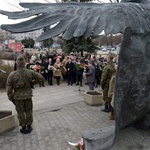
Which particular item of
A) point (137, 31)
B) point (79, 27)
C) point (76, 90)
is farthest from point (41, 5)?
point (76, 90)

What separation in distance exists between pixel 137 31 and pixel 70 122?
14.9 ft

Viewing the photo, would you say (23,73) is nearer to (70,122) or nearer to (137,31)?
(70,122)

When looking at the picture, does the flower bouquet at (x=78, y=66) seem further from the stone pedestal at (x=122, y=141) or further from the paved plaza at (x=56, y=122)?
the stone pedestal at (x=122, y=141)

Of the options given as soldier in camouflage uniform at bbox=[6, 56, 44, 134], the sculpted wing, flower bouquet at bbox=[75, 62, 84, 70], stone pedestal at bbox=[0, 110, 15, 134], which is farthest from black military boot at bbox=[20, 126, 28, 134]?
flower bouquet at bbox=[75, 62, 84, 70]

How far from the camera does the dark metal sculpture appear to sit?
1919mm

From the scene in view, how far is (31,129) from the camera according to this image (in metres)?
5.98

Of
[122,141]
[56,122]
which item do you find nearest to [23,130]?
[56,122]

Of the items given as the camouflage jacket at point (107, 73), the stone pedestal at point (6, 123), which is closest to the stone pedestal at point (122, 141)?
the stone pedestal at point (6, 123)

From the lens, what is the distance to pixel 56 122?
6602 millimetres

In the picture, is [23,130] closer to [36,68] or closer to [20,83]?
[20,83]

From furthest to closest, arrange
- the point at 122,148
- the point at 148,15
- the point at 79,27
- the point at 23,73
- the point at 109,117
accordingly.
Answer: the point at 109,117 → the point at 23,73 → the point at 122,148 → the point at 148,15 → the point at 79,27

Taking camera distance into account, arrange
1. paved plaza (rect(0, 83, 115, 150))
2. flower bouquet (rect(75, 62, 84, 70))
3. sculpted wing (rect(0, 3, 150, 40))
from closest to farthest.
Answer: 1. sculpted wing (rect(0, 3, 150, 40))
2. paved plaza (rect(0, 83, 115, 150))
3. flower bouquet (rect(75, 62, 84, 70))

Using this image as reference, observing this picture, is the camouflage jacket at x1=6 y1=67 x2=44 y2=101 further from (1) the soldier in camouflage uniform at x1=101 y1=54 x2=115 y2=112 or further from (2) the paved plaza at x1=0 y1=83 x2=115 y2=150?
(1) the soldier in camouflage uniform at x1=101 y1=54 x2=115 y2=112

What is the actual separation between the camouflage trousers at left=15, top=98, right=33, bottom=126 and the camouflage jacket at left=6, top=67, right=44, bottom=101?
15 cm
